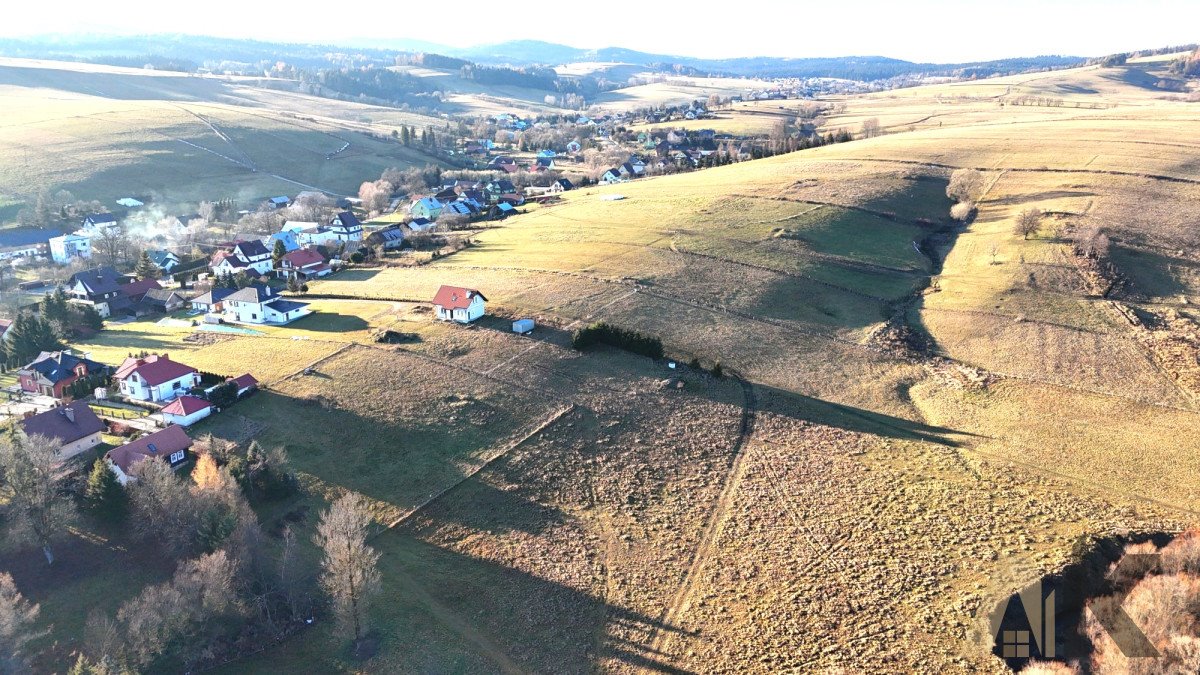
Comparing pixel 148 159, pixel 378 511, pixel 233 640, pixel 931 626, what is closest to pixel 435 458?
pixel 378 511

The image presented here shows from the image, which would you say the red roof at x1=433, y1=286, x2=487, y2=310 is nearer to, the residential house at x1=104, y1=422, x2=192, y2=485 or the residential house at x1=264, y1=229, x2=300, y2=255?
the residential house at x1=104, y1=422, x2=192, y2=485

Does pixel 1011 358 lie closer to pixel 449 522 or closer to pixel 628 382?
pixel 628 382

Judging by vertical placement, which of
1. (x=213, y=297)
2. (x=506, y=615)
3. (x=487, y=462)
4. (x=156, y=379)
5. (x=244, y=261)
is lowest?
(x=506, y=615)

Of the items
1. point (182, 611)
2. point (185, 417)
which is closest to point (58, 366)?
point (185, 417)

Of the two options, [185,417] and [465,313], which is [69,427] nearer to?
[185,417]

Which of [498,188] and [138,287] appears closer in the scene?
[138,287]

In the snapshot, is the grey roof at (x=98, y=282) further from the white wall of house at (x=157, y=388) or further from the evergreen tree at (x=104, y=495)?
the evergreen tree at (x=104, y=495)

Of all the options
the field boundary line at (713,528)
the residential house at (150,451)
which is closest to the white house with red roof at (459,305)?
the residential house at (150,451)
